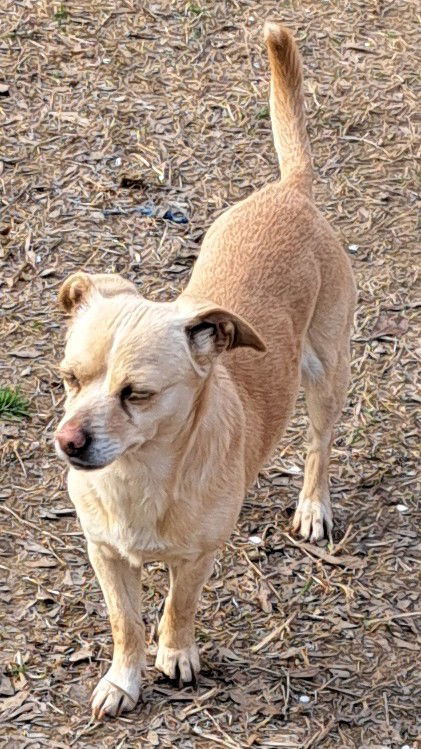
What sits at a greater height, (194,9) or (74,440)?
(74,440)

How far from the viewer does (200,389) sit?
4.16m

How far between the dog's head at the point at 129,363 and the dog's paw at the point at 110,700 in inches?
44.8

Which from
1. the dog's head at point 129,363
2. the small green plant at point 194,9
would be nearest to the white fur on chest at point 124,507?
the dog's head at point 129,363

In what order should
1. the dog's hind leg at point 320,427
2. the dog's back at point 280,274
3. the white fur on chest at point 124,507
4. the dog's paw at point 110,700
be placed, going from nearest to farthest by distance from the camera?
the white fur on chest at point 124,507
the dog's paw at point 110,700
the dog's back at point 280,274
the dog's hind leg at point 320,427

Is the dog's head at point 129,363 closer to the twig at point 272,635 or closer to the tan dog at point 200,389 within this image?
the tan dog at point 200,389

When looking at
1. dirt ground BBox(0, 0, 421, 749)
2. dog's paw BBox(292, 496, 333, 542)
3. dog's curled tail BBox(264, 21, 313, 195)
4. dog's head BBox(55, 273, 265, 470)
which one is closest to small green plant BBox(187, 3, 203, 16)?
dirt ground BBox(0, 0, 421, 749)

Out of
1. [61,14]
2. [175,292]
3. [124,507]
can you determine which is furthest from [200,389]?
[61,14]

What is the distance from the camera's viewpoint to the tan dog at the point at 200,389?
3887 millimetres

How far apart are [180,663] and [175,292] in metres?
2.38

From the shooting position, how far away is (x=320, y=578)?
5457mm

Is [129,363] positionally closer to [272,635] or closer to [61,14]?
[272,635]

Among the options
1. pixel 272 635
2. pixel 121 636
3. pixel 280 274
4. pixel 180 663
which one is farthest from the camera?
pixel 272 635

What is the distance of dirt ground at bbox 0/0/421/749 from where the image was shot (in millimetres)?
4926

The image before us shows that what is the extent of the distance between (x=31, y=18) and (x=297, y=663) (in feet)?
16.0
